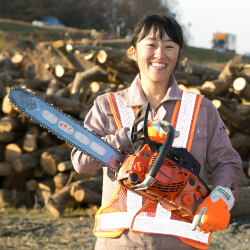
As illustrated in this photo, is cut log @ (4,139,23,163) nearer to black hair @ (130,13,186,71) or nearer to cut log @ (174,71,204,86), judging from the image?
cut log @ (174,71,204,86)

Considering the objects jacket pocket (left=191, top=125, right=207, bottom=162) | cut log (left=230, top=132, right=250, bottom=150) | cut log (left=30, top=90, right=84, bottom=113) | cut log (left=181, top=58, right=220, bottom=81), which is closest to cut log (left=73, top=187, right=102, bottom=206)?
cut log (left=30, top=90, right=84, bottom=113)

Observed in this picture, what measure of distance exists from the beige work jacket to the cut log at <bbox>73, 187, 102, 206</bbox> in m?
2.78

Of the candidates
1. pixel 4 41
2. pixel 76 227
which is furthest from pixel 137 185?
pixel 4 41

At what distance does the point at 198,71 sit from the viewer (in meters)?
6.79

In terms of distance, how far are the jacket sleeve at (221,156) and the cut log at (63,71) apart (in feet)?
17.9

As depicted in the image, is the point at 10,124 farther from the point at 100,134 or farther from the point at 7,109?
the point at 100,134

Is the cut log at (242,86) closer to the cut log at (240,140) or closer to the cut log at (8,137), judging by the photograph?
the cut log at (240,140)

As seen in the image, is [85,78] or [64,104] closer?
[64,104]

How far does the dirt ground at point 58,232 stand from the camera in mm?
3740

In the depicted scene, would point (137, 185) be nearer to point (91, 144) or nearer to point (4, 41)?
point (91, 144)

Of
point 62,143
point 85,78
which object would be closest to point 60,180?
point 62,143

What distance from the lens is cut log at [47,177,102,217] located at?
4.47 metres

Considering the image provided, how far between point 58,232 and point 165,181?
2.93m

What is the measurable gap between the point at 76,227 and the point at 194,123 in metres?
2.95
